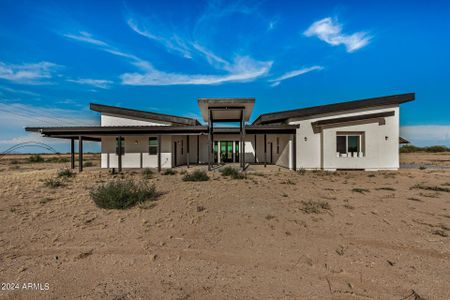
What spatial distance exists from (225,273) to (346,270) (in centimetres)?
174

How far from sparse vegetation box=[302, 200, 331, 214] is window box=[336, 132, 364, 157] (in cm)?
944

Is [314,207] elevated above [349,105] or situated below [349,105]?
below

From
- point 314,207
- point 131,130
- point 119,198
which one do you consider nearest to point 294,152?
point 314,207

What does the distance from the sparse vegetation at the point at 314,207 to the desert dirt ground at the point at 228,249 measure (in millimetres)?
120

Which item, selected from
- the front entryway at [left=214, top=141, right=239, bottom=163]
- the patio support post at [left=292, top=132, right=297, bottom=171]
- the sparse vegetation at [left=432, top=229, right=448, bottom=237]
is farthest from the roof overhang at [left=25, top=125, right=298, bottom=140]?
the sparse vegetation at [left=432, top=229, right=448, bottom=237]

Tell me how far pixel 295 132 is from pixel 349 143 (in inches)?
144

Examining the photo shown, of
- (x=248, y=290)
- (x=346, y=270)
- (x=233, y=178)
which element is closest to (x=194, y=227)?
(x=248, y=290)

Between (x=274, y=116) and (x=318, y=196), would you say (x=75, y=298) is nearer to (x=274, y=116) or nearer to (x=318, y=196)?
(x=318, y=196)

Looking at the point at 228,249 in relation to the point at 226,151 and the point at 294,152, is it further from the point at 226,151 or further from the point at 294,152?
the point at 226,151

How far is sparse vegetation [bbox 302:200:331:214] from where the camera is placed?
210 inches

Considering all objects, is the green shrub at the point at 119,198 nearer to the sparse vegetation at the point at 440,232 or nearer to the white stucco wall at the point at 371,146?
the sparse vegetation at the point at 440,232

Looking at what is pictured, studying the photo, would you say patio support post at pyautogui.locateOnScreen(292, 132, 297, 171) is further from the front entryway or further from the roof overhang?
the front entryway

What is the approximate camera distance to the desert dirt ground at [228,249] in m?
2.55

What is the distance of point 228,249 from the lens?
3520 mm
